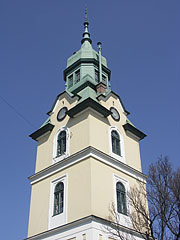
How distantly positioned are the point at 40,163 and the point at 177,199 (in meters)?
12.3

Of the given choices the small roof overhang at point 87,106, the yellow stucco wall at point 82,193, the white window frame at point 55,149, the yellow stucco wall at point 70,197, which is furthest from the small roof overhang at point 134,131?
the yellow stucco wall at point 70,197

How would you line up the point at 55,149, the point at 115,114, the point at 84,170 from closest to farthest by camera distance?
1. the point at 84,170
2. the point at 55,149
3. the point at 115,114

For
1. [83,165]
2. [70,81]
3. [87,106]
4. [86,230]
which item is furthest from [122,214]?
[70,81]

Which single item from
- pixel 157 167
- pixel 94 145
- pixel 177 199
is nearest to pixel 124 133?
pixel 94 145

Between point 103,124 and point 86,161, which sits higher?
point 103,124

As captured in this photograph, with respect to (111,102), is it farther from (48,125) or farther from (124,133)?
(48,125)

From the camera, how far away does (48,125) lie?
26.9m

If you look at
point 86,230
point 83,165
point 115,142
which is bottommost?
point 86,230

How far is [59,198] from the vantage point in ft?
74.4

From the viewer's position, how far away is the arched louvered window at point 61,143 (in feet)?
81.8

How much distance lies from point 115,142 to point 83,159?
3.76 meters

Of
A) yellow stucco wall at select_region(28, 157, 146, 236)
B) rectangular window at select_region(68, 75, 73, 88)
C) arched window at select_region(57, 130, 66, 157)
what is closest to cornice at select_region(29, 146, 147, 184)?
yellow stucco wall at select_region(28, 157, 146, 236)

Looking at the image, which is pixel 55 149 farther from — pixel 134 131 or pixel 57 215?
pixel 134 131

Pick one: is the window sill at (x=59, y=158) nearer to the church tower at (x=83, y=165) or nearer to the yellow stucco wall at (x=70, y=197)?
the church tower at (x=83, y=165)
